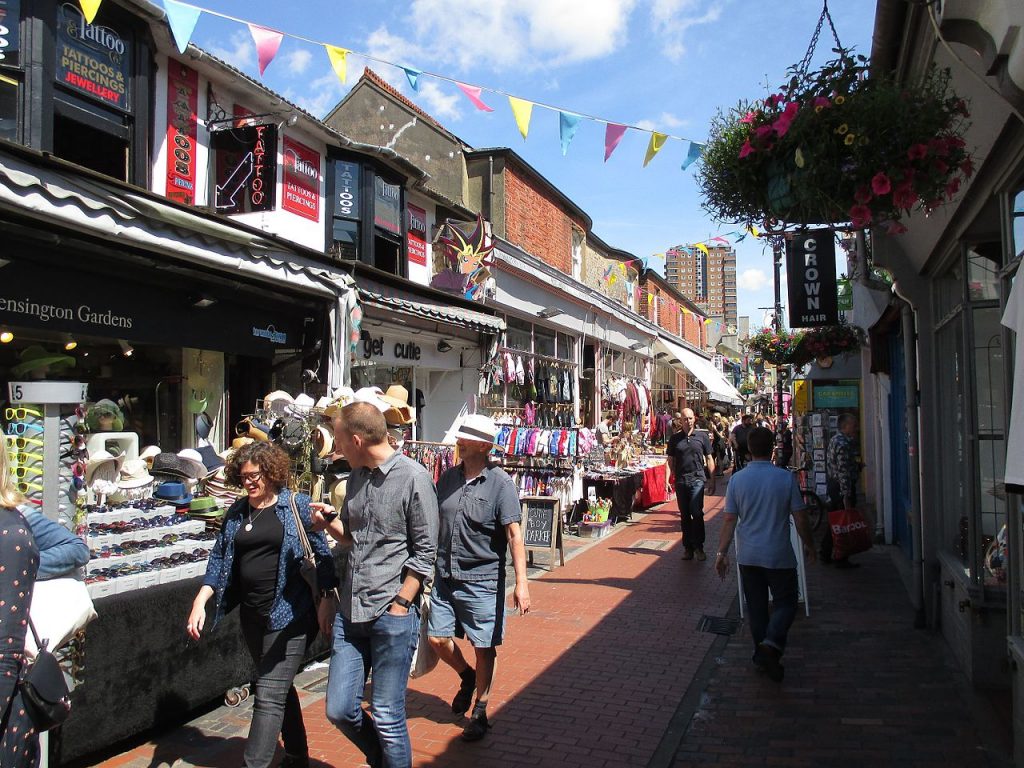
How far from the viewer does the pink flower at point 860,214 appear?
4.07 metres

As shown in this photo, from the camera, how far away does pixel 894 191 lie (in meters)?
4.02

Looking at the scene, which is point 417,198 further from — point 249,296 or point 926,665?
point 926,665

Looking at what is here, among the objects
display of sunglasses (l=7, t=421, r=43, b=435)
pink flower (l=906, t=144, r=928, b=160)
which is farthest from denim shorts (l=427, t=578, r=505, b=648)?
pink flower (l=906, t=144, r=928, b=160)

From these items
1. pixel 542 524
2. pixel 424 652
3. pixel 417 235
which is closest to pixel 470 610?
pixel 424 652

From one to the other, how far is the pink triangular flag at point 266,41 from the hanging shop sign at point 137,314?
7.08ft

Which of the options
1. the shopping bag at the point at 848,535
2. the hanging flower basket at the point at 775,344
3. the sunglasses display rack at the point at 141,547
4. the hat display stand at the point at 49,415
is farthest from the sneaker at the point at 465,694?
the hanging flower basket at the point at 775,344

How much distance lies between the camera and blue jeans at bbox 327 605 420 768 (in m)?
3.57

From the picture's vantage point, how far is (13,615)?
2703mm

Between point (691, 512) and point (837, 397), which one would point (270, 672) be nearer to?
point (691, 512)

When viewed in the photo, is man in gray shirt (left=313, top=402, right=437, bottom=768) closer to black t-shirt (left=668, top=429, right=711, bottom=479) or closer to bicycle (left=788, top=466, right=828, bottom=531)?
black t-shirt (left=668, top=429, right=711, bottom=479)

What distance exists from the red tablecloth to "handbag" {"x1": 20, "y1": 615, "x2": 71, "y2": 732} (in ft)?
43.8

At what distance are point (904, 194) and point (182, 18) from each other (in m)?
4.92

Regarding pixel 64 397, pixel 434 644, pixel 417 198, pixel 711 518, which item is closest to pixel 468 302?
pixel 417 198

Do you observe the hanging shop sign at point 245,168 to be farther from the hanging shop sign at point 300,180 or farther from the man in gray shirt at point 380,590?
the man in gray shirt at point 380,590
